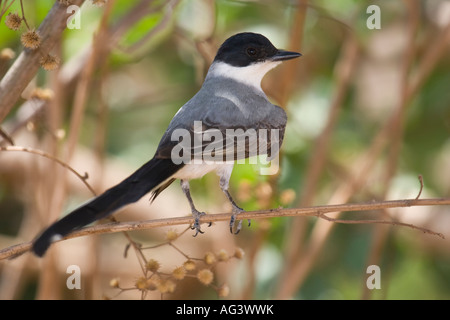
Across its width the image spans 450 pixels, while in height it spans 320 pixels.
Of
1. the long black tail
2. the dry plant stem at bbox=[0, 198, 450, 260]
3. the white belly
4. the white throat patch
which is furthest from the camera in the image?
the white throat patch

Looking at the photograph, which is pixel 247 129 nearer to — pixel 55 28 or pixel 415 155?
pixel 55 28

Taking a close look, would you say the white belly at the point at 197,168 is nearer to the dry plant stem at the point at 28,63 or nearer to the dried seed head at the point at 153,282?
the dried seed head at the point at 153,282

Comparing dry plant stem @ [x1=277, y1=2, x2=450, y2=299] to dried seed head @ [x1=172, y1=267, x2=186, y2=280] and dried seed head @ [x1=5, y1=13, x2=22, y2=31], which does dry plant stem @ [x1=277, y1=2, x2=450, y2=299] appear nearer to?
dried seed head @ [x1=172, y1=267, x2=186, y2=280]

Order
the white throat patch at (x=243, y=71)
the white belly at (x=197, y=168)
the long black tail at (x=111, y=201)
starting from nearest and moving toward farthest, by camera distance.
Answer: the long black tail at (x=111, y=201) → the white belly at (x=197, y=168) → the white throat patch at (x=243, y=71)

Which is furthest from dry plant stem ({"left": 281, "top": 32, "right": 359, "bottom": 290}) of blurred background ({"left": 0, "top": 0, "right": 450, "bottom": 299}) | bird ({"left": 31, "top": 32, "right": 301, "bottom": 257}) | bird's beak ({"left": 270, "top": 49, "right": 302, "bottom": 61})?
bird's beak ({"left": 270, "top": 49, "right": 302, "bottom": 61})

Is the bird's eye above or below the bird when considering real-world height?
above

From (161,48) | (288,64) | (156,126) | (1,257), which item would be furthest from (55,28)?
(161,48)

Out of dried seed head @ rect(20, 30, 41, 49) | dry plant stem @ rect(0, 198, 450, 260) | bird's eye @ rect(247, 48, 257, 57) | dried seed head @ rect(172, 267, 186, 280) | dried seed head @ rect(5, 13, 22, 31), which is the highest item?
bird's eye @ rect(247, 48, 257, 57)

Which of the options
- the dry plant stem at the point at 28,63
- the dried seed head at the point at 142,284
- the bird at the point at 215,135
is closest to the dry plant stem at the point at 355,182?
the bird at the point at 215,135
